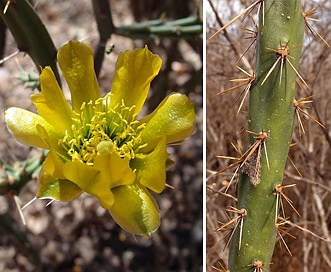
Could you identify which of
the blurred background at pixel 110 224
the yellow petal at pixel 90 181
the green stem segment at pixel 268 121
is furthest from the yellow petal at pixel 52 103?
the blurred background at pixel 110 224

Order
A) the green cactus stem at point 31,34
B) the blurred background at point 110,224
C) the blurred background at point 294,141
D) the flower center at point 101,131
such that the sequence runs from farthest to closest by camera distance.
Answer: the blurred background at point 110,224 < the blurred background at point 294,141 < the green cactus stem at point 31,34 < the flower center at point 101,131

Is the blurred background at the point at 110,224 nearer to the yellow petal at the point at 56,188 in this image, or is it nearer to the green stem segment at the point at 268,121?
the green stem segment at the point at 268,121

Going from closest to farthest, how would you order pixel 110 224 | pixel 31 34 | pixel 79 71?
pixel 79 71
pixel 31 34
pixel 110 224

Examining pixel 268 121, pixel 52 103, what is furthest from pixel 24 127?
pixel 268 121

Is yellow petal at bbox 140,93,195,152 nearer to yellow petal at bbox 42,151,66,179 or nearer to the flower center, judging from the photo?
the flower center

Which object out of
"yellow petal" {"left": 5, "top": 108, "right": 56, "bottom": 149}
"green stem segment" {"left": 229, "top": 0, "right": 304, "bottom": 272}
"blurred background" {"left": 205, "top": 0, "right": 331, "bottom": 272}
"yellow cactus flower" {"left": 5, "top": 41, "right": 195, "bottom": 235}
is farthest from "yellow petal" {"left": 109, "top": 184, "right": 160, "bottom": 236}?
"blurred background" {"left": 205, "top": 0, "right": 331, "bottom": 272}

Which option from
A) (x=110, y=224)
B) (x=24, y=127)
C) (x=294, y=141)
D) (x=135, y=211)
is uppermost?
(x=24, y=127)

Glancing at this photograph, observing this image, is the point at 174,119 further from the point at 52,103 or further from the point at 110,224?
the point at 110,224
